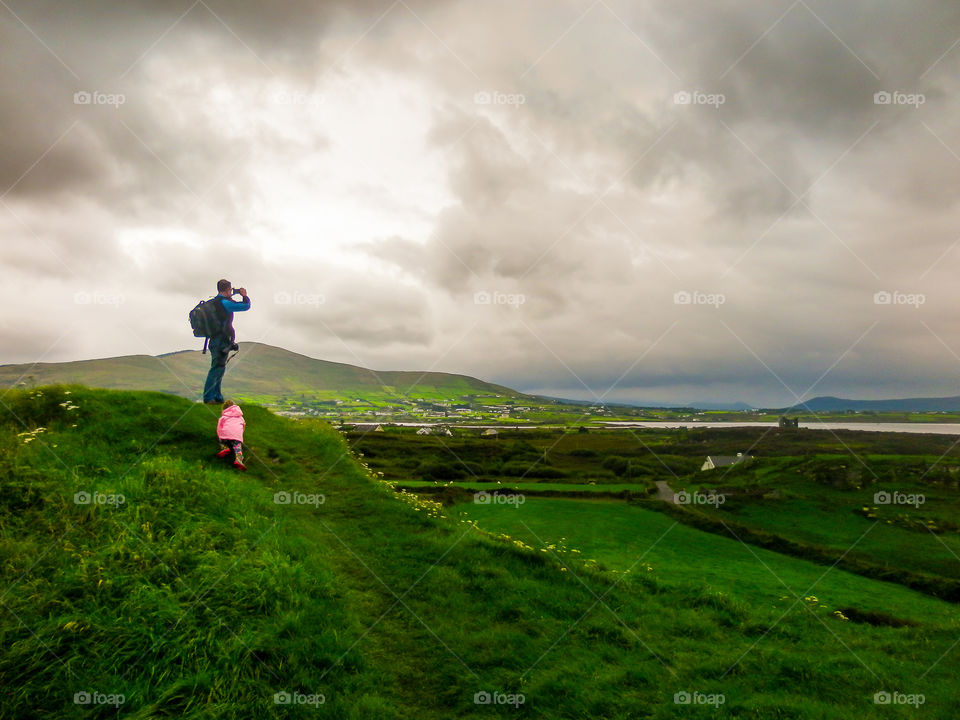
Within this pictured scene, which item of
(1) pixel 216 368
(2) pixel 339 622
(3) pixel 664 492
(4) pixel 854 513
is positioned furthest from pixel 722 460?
(2) pixel 339 622

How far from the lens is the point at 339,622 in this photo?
7711 mm

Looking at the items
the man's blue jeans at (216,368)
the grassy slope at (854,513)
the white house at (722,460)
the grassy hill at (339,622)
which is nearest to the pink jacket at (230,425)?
the grassy hill at (339,622)

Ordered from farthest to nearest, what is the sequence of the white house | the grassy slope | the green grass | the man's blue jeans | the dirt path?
the white house
the dirt path
the grassy slope
the green grass
the man's blue jeans

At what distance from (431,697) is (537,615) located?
3.21 meters

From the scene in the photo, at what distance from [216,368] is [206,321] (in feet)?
7.33

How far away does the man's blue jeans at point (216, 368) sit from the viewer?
58.9ft

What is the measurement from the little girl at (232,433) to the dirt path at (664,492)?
148ft

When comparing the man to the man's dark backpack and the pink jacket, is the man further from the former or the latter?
the pink jacket

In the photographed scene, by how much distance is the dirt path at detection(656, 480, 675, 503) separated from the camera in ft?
163

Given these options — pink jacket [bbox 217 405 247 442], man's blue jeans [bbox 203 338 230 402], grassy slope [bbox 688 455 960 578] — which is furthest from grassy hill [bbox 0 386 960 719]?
grassy slope [bbox 688 455 960 578]

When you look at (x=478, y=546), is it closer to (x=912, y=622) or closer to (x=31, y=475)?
(x=31, y=475)

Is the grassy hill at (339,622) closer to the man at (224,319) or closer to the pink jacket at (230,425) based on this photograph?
the pink jacket at (230,425)

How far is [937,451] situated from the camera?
93625 mm

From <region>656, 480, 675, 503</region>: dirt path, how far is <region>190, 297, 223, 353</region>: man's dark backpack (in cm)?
4639
